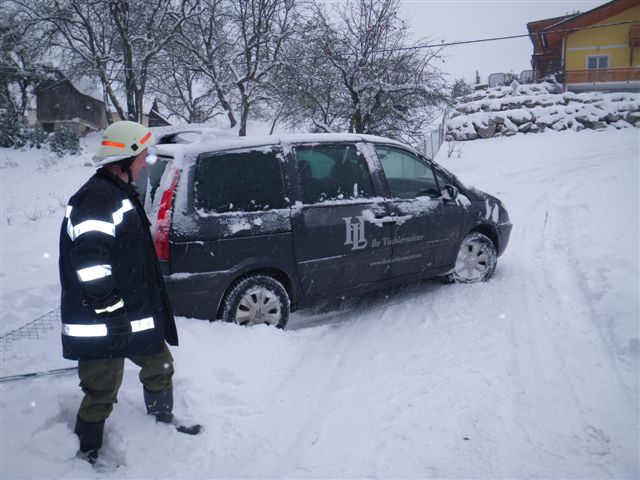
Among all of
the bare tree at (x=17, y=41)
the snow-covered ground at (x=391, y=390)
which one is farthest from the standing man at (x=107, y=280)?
the bare tree at (x=17, y=41)

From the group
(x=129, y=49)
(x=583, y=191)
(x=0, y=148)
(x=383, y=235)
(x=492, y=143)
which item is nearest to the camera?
(x=383, y=235)

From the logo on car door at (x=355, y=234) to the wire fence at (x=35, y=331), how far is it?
2889mm

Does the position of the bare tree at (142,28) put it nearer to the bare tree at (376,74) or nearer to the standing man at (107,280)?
the bare tree at (376,74)

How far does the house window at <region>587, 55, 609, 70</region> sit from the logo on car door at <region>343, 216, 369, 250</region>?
34029 mm

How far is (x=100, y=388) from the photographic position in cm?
251

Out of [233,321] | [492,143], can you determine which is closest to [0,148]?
[492,143]

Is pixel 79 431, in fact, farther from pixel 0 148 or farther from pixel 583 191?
pixel 0 148

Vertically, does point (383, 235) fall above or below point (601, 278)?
above

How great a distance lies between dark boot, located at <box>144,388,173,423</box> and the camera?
290cm

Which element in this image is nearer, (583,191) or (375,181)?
(375,181)

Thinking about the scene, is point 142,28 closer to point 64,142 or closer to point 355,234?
point 64,142

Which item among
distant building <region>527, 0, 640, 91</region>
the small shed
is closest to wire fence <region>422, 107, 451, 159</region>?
distant building <region>527, 0, 640, 91</region>

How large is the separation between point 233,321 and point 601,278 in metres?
4.41

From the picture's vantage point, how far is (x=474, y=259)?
549cm
